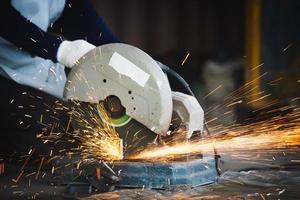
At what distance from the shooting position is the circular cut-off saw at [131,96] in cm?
304

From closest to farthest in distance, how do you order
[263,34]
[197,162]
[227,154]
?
[197,162]
[227,154]
[263,34]

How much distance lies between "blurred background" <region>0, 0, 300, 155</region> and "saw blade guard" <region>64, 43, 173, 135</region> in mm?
4070

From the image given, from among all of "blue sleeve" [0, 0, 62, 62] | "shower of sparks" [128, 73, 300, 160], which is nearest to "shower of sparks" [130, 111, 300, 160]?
"shower of sparks" [128, 73, 300, 160]

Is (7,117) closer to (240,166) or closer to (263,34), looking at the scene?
(240,166)

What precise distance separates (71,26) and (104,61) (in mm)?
1184

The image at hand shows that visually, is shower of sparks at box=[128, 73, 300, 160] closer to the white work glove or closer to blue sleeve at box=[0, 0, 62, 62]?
the white work glove

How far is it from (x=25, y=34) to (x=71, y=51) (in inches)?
13.0

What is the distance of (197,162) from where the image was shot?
319cm

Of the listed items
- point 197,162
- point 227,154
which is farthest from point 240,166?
point 197,162

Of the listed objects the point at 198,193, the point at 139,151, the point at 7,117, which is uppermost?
the point at 7,117

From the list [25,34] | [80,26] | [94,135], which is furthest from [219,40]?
[94,135]

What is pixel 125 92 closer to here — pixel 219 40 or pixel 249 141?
pixel 249 141

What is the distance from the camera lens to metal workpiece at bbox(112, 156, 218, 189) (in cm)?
307

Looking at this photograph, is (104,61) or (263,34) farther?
(263,34)
